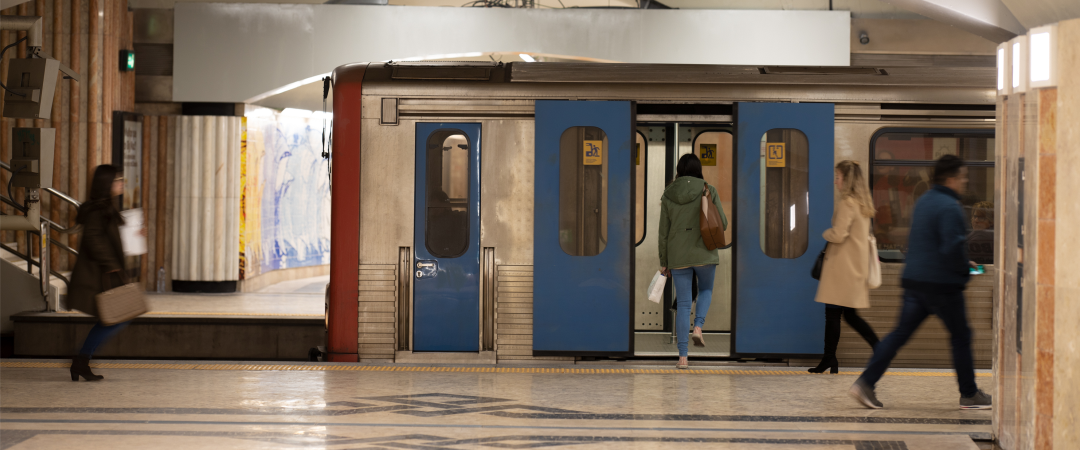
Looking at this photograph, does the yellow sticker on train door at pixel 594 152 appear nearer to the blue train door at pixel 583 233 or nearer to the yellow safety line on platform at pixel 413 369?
the blue train door at pixel 583 233

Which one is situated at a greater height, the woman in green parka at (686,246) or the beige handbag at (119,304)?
the woman in green parka at (686,246)

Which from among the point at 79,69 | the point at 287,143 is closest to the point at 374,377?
the point at 79,69

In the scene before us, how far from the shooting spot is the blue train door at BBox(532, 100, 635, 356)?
646 cm

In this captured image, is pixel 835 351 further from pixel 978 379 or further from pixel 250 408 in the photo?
pixel 250 408

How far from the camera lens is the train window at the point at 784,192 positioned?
6.49 m

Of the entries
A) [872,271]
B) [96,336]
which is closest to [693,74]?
[872,271]

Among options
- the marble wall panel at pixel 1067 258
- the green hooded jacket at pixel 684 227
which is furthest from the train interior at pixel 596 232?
the marble wall panel at pixel 1067 258

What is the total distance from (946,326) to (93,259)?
5.25 m

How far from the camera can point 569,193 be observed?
6.50 m

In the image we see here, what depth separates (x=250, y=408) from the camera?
498 cm

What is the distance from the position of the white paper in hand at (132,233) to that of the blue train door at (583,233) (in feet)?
9.15

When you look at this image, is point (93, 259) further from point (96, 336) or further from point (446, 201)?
point (446, 201)

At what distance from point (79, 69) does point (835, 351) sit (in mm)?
9801

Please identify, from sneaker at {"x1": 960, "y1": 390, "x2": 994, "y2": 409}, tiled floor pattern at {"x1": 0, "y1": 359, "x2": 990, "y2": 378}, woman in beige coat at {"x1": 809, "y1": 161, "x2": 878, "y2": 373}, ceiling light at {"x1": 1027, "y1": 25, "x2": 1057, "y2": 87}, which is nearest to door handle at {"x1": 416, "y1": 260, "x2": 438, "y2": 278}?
tiled floor pattern at {"x1": 0, "y1": 359, "x2": 990, "y2": 378}
